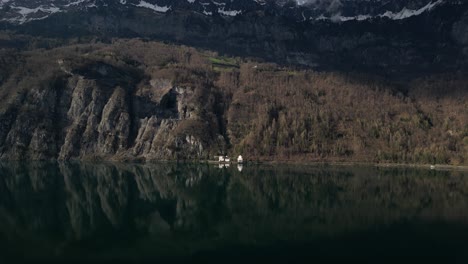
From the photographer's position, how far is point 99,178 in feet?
331

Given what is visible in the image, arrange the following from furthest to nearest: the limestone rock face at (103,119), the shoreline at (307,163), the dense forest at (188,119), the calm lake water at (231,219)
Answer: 1. the limestone rock face at (103,119)
2. the dense forest at (188,119)
3. the shoreline at (307,163)
4. the calm lake water at (231,219)

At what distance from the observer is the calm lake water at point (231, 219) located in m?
44.2

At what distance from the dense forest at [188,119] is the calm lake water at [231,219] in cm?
5664

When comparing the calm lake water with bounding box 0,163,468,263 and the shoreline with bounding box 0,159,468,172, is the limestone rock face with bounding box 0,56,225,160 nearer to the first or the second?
the shoreline with bounding box 0,159,468,172

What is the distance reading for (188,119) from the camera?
566 ft

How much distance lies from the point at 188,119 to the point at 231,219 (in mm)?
114463

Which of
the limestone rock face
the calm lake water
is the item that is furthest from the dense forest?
the calm lake water

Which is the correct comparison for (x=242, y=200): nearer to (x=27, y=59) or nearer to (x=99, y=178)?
(x=99, y=178)

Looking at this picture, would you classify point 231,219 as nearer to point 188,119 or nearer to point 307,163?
point 307,163

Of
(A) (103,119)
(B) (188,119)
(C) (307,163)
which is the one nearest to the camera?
(C) (307,163)

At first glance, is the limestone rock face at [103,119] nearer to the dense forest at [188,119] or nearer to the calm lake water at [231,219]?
the dense forest at [188,119]

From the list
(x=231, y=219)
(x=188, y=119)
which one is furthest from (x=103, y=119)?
(x=231, y=219)

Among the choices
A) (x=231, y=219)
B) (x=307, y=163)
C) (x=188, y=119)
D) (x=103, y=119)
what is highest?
(x=188, y=119)

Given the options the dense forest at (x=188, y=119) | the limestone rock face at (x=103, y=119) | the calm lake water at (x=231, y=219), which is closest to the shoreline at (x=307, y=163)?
the dense forest at (x=188, y=119)
